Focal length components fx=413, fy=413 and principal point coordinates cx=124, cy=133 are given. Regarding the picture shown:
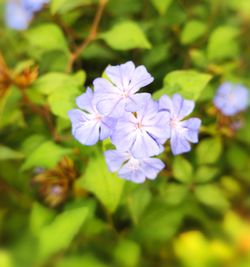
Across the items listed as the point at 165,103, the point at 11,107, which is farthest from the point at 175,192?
the point at 11,107

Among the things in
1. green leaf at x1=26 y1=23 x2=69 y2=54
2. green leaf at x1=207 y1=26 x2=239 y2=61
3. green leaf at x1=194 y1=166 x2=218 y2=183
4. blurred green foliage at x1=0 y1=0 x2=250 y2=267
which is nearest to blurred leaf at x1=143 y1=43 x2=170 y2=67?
blurred green foliage at x1=0 y1=0 x2=250 y2=267

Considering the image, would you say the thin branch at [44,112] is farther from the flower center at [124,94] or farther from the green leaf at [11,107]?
the flower center at [124,94]

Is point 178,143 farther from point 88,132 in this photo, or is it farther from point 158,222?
point 158,222

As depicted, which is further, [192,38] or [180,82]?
[192,38]

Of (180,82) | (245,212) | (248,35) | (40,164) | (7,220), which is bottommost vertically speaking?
(245,212)

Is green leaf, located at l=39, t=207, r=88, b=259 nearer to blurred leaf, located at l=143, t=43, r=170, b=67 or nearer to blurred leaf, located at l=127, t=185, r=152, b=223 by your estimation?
blurred leaf, located at l=127, t=185, r=152, b=223

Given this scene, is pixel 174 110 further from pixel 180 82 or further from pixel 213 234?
pixel 213 234

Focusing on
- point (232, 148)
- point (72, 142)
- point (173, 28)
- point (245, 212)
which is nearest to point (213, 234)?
point (245, 212)
